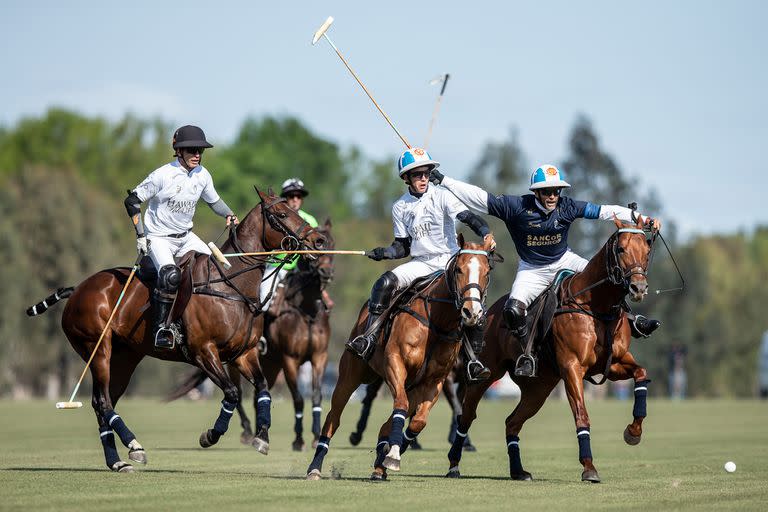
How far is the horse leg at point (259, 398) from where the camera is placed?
44.9 feet

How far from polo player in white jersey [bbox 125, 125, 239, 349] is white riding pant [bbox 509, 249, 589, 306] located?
150 inches

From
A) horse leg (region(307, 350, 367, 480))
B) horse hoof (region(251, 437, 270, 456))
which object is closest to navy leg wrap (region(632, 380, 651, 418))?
horse leg (region(307, 350, 367, 480))

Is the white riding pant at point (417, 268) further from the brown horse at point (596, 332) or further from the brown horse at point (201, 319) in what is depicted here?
the brown horse at point (201, 319)

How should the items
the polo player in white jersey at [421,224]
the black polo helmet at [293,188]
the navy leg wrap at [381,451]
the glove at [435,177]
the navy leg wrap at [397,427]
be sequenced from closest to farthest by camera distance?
1. the navy leg wrap at [397,427]
2. the navy leg wrap at [381,451]
3. the polo player in white jersey at [421,224]
4. the glove at [435,177]
5. the black polo helmet at [293,188]

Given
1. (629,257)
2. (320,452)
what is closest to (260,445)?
(320,452)

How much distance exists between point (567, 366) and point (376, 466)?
230cm

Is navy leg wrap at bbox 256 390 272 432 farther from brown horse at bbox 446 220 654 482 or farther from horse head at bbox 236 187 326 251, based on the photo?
brown horse at bbox 446 220 654 482

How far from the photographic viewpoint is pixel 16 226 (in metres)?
51.6

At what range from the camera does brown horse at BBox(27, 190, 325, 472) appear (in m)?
14.3

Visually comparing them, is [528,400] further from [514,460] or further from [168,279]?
[168,279]

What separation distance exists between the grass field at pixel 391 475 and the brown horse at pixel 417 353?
1.75 ft

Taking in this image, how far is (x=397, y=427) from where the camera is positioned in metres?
12.1

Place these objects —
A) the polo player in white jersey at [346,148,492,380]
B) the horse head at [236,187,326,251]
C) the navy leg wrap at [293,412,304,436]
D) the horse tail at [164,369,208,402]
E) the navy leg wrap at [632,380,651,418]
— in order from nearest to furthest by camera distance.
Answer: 1. the navy leg wrap at [632,380,651,418]
2. the polo player in white jersey at [346,148,492,380]
3. the horse head at [236,187,326,251]
4. the navy leg wrap at [293,412,304,436]
5. the horse tail at [164,369,208,402]

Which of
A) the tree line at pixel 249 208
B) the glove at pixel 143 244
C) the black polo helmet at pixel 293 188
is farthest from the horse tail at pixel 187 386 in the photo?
the tree line at pixel 249 208
